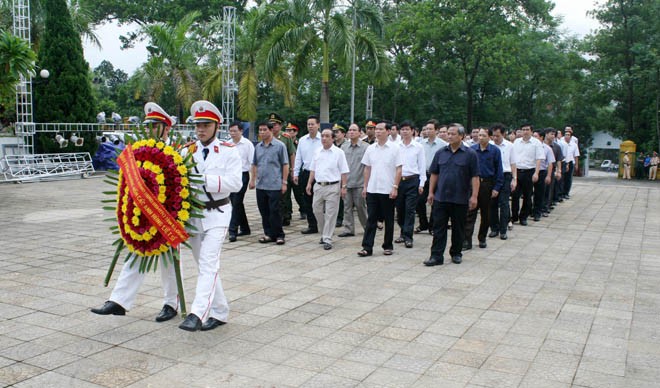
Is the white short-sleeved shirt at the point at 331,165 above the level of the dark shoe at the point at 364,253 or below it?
above

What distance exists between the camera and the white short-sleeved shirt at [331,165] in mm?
9148

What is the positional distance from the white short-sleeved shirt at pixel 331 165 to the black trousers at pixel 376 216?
0.82 meters

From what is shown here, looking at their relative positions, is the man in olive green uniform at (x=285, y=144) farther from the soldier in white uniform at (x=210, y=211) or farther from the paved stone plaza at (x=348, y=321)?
the soldier in white uniform at (x=210, y=211)

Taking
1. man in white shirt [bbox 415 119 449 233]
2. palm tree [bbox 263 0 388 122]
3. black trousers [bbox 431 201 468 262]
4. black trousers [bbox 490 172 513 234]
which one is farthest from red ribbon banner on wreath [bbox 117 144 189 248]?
palm tree [bbox 263 0 388 122]

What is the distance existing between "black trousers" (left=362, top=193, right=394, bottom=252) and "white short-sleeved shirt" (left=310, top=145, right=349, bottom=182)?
2.71ft

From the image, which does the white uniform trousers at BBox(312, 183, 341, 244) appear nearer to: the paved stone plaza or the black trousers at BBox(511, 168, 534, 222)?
the paved stone plaza

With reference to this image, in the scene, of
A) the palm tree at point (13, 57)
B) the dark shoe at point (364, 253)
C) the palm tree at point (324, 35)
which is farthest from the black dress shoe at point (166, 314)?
the palm tree at point (324, 35)

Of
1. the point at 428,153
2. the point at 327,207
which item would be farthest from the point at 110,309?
the point at 428,153

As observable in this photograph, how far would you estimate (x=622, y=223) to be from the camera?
12.6 meters

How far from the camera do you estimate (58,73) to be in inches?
903

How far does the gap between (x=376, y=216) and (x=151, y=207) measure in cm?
416

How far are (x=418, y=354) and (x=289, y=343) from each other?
0.99 m

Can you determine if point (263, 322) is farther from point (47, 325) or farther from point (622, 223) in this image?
point (622, 223)

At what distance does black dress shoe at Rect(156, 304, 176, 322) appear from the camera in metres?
5.28
